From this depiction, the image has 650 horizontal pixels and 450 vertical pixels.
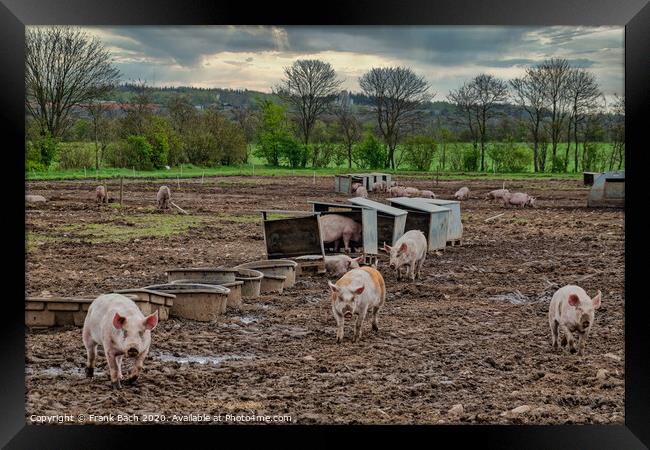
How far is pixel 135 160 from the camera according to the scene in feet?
24.7

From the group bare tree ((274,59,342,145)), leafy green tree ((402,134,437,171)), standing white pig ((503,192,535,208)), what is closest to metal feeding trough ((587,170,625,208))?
→ standing white pig ((503,192,535,208))

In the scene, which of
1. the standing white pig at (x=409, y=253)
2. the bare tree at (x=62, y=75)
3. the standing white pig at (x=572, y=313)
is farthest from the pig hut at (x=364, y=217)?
the bare tree at (x=62, y=75)

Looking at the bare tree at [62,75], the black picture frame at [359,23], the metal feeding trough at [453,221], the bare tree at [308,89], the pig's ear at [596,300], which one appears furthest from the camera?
the metal feeding trough at [453,221]

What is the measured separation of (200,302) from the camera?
22.7 ft

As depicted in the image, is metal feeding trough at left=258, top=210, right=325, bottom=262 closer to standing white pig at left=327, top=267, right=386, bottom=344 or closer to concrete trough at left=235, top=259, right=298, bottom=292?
concrete trough at left=235, top=259, right=298, bottom=292

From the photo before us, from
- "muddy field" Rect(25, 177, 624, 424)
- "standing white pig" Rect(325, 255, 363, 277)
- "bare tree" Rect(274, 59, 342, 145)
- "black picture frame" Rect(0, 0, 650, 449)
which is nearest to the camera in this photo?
"black picture frame" Rect(0, 0, 650, 449)

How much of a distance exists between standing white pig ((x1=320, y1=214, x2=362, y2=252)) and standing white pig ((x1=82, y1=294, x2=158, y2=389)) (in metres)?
2.14

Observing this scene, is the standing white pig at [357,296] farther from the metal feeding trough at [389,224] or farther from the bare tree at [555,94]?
the bare tree at [555,94]

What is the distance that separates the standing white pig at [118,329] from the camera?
571 centimetres

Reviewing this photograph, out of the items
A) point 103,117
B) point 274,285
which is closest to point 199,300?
point 274,285

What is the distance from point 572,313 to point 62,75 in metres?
4.51

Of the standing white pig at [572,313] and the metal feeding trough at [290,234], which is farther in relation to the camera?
the metal feeding trough at [290,234]

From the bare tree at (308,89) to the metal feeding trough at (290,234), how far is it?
2.36ft

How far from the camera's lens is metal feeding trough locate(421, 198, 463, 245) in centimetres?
761
